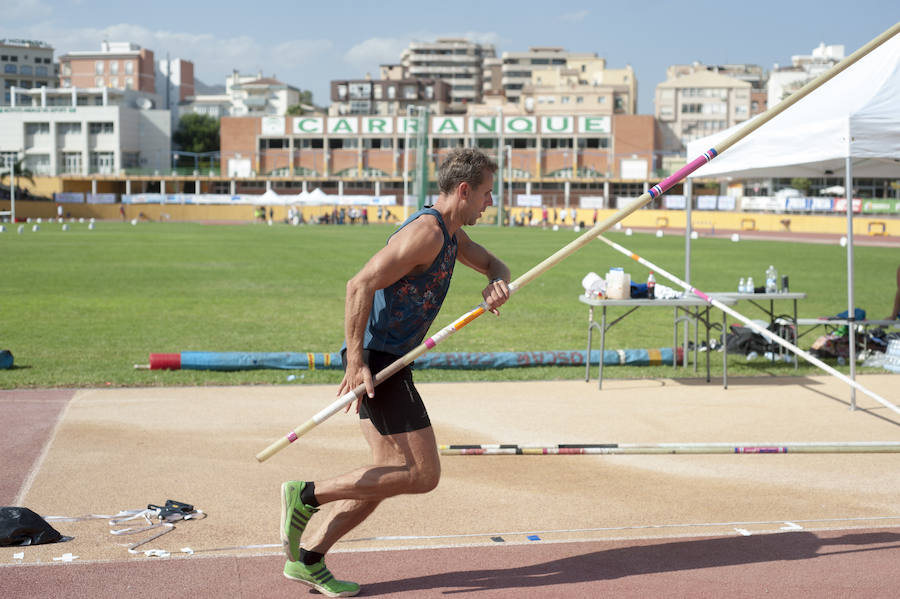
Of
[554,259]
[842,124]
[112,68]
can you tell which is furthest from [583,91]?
[554,259]

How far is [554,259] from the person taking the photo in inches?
193

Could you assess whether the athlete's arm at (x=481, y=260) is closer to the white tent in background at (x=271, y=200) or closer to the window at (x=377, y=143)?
the white tent in background at (x=271, y=200)

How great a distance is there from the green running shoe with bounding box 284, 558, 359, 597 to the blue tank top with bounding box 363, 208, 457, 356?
44.3 inches

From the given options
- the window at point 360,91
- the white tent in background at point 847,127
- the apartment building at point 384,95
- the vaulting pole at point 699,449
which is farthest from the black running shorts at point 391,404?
the window at point 360,91

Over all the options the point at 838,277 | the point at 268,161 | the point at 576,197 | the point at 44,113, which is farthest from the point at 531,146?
the point at 838,277

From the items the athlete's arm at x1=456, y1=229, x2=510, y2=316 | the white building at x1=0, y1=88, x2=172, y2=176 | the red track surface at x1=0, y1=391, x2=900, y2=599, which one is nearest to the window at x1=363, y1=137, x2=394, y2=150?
the white building at x1=0, y1=88, x2=172, y2=176

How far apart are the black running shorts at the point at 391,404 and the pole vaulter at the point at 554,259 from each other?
88 millimetres

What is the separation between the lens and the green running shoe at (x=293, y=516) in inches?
185

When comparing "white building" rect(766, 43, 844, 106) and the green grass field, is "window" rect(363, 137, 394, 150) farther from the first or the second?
the green grass field

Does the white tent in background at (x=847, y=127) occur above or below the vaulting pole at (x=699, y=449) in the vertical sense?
above

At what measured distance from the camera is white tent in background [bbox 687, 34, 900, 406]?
9.20 m

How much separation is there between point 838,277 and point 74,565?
25373mm

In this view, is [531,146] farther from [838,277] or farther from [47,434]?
[47,434]

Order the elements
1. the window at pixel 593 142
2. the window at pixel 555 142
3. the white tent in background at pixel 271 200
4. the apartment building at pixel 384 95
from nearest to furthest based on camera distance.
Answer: the white tent in background at pixel 271 200, the window at pixel 593 142, the window at pixel 555 142, the apartment building at pixel 384 95
